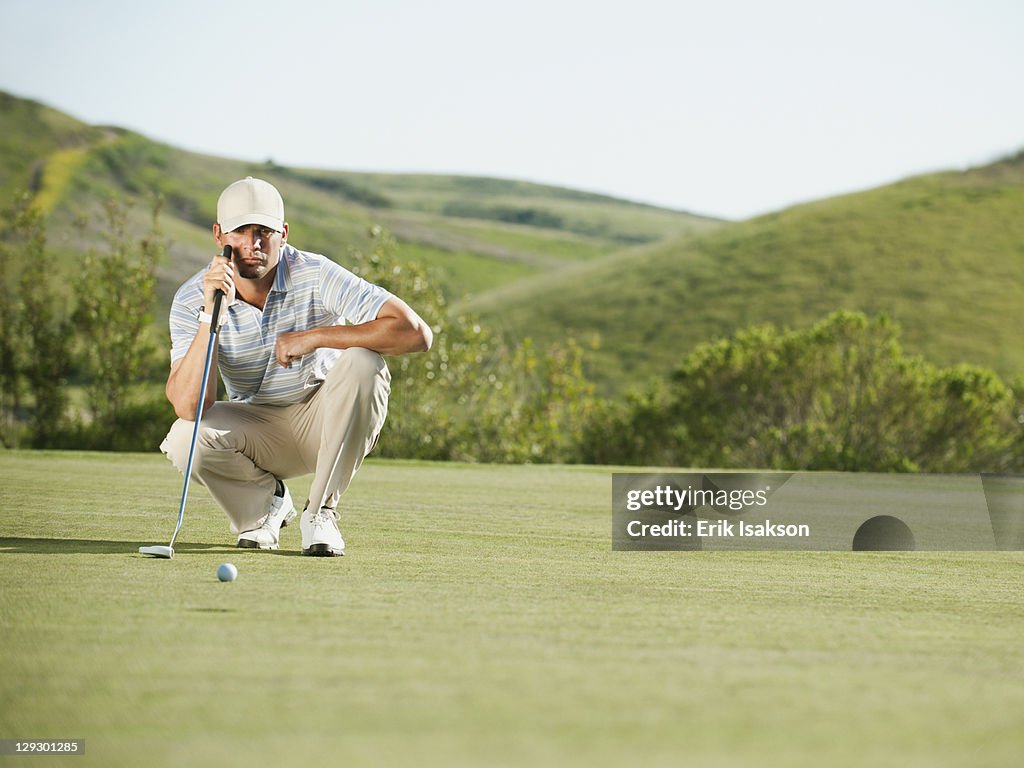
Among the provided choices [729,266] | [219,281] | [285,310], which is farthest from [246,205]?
[729,266]

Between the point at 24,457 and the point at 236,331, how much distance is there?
6.21m

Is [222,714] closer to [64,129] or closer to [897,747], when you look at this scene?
[897,747]

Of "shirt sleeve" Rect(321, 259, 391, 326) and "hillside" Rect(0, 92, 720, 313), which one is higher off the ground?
"hillside" Rect(0, 92, 720, 313)

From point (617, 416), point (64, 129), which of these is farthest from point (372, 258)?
point (64, 129)

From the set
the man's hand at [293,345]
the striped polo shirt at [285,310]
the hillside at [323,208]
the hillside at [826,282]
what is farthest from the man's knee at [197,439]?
the hillside at [323,208]

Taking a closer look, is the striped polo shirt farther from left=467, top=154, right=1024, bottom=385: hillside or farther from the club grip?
left=467, top=154, right=1024, bottom=385: hillside

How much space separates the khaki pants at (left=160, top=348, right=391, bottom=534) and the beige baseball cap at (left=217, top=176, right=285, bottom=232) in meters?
0.64

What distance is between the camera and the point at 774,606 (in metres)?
3.68

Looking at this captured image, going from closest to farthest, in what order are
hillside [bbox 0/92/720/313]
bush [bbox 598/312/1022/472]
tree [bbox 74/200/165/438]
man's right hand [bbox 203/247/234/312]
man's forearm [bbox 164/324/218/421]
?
man's right hand [bbox 203/247/234/312]
man's forearm [bbox 164/324/218/421]
tree [bbox 74/200/165/438]
bush [bbox 598/312/1022/472]
hillside [bbox 0/92/720/313]

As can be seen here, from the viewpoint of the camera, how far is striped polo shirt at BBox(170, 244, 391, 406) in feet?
16.1

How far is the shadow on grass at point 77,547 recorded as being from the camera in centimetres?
454

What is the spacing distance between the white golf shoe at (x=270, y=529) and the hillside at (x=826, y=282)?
4099 cm

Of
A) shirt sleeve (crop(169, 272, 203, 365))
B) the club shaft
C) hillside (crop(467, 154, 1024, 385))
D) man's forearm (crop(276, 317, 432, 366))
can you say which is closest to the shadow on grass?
the club shaft

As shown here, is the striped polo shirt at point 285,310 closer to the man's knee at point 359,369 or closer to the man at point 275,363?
the man at point 275,363
